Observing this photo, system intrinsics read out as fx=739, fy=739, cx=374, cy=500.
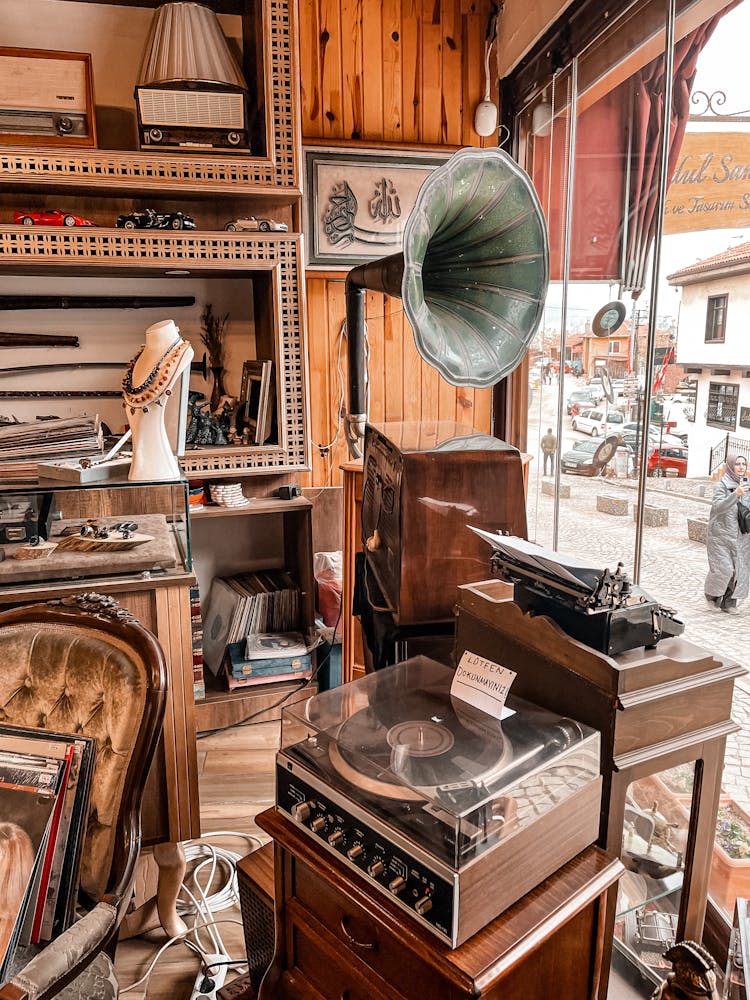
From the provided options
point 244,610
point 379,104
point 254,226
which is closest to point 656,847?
point 244,610

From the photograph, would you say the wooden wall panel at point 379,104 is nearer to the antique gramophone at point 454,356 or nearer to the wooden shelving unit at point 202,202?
the wooden shelving unit at point 202,202

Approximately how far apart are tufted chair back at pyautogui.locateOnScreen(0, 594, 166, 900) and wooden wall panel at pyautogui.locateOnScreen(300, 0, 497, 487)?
155 cm

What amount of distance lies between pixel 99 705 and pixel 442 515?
0.74 meters

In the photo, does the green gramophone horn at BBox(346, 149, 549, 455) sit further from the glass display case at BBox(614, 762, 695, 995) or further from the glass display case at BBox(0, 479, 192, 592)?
the glass display case at BBox(614, 762, 695, 995)

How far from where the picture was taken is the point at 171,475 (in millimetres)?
1958

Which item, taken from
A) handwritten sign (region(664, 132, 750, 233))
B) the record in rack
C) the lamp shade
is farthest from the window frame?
the lamp shade

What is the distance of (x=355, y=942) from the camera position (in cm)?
99

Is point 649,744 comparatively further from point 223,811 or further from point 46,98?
point 46,98

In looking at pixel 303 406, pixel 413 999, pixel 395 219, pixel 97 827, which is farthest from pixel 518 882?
pixel 395 219

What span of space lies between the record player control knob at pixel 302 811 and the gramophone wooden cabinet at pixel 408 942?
0.03 m

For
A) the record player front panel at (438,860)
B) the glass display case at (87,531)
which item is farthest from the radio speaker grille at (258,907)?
the glass display case at (87,531)

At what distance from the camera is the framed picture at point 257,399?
2.53 meters

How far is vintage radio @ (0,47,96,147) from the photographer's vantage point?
218cm

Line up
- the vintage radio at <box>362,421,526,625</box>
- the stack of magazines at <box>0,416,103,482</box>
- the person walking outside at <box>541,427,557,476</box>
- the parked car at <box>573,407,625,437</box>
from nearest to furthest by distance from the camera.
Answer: the vintage radio at <box>362,421,526,625</box>
the stack of magazines at <box>0,416,103,482</box>
the parked car at <box>573,407,625,437</box>
the person walking outside at <box>541,427,557,476</box>
